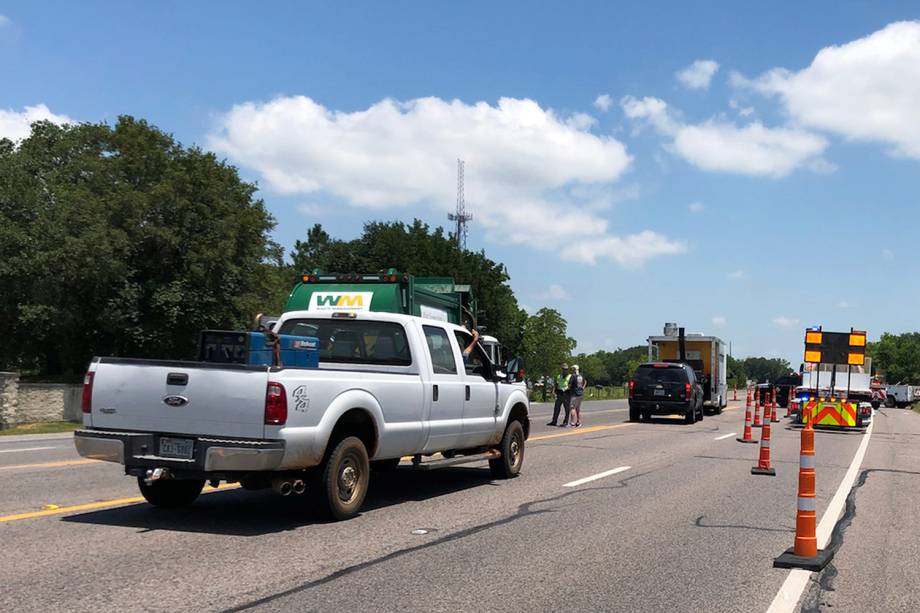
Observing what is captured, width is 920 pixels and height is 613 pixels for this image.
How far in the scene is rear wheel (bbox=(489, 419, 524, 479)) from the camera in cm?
1159

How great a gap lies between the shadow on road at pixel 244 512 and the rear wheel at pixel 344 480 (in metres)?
0.21

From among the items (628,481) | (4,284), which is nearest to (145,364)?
(628,481)

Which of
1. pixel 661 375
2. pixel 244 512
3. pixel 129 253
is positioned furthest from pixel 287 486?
pixel 129 253


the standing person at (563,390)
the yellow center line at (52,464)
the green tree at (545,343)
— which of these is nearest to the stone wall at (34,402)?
the yellow center line at (52,464)

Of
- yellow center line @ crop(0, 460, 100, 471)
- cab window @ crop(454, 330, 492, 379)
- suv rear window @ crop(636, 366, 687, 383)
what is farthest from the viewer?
suv rear window @ crop(636, 366, 687, 383)

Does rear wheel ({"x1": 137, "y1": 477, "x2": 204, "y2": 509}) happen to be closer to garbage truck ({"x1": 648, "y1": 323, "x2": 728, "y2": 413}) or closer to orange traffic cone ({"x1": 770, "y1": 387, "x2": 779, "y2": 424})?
orange traffic cone ({"x1": 770, "y1": 387, "x2": 779, "y2": 424})

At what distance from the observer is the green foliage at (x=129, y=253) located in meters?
A: 33.8

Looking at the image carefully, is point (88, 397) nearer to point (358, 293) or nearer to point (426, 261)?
point (358, 293)

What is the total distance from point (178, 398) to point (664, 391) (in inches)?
856

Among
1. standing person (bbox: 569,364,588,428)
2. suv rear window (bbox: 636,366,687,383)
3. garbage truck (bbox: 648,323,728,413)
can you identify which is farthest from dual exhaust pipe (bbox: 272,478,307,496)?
garbage truck (bbox: 648,323,728,413)

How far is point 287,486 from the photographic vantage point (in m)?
7.74

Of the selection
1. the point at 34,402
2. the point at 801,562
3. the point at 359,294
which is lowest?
the point at 34,402

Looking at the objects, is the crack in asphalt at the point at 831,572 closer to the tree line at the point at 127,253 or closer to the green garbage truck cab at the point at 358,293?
the green garbage truck cab at the point at 358,293

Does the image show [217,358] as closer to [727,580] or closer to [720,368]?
[727,580]
